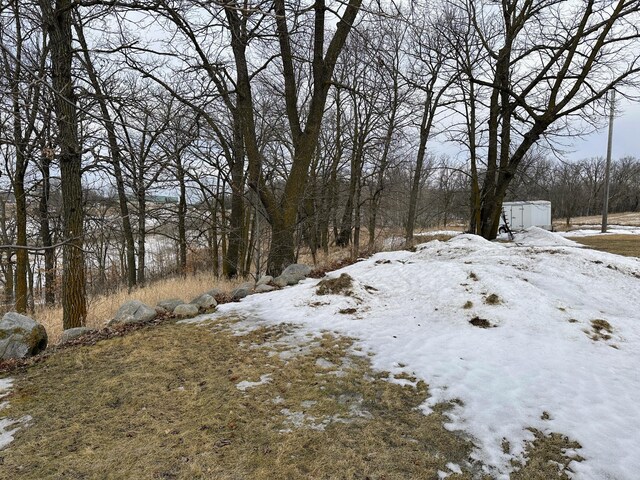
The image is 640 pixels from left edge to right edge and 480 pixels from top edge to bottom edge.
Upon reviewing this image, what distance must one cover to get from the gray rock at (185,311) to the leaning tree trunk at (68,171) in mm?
1498

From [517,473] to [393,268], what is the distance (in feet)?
15.0

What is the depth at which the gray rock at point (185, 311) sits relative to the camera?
529cm

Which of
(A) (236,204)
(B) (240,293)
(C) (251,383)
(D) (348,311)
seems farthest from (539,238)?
(C) (251,383)

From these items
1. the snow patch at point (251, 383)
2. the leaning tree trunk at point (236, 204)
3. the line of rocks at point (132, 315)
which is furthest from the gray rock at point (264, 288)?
the snow patch at point (251, 383)

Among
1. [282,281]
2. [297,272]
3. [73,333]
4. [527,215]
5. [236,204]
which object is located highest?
[236,204]

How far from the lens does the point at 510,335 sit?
392cm

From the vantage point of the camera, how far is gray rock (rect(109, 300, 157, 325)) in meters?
5.02

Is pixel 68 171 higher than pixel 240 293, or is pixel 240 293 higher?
pixel 68 171

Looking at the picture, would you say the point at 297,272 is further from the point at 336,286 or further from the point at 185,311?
the point at 185,311

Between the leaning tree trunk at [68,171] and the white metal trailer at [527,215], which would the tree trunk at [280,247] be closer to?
the leaning tree trunk at [68,171]

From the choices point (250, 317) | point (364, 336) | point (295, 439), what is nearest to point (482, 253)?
point (364, 336)

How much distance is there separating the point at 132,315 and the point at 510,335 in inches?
195

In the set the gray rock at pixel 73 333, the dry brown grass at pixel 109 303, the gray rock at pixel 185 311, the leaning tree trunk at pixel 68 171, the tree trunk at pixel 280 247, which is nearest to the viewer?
the gray rock at pixel 73 333

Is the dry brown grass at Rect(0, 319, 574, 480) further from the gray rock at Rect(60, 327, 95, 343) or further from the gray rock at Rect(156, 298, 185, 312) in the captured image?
the gray rock at Rect(156, 298, 185, 312)
